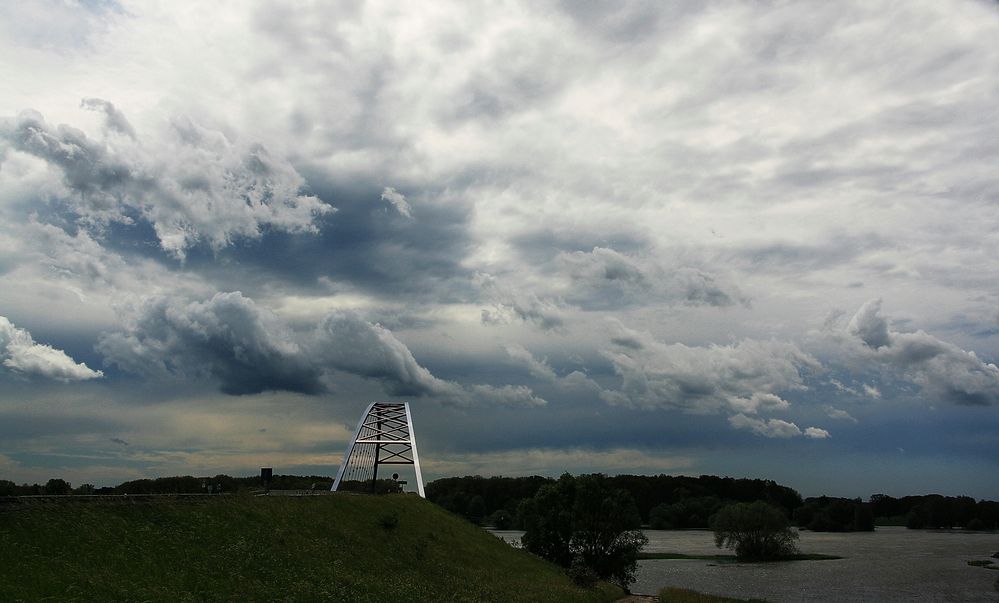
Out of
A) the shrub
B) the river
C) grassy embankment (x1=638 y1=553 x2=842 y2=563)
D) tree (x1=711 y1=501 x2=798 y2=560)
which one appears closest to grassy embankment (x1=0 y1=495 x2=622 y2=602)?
the shrub

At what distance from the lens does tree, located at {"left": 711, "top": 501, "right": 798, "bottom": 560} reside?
90750 mm

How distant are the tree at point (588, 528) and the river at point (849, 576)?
15.7ft

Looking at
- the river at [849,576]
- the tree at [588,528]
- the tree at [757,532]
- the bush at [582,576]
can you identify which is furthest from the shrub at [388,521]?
the tree at [757,532]

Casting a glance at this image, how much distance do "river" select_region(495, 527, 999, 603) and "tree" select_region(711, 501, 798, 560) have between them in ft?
17.5

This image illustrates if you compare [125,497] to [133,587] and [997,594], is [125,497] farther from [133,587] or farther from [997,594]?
[997,594]

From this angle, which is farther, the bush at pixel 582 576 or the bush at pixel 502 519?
the bush at pixel 502 519

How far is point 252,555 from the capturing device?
29781mm

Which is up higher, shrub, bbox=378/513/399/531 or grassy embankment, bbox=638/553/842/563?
shrub, bbox=378/513/399/531

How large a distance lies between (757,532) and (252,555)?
7676 centimetres

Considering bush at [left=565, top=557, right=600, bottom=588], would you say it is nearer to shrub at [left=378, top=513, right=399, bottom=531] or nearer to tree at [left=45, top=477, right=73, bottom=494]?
shrub at [left=378, top=513, right=399, bottom=531]

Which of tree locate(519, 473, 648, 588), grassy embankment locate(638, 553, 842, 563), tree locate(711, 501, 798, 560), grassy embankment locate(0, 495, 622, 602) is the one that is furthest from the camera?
tree locate(711, 501, 798, 560)

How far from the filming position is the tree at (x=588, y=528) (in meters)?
58.1

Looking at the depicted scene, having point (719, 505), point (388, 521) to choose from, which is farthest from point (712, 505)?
point (388, 521)

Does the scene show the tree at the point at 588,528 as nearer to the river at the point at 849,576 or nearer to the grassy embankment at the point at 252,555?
the river at the point at 849,576
